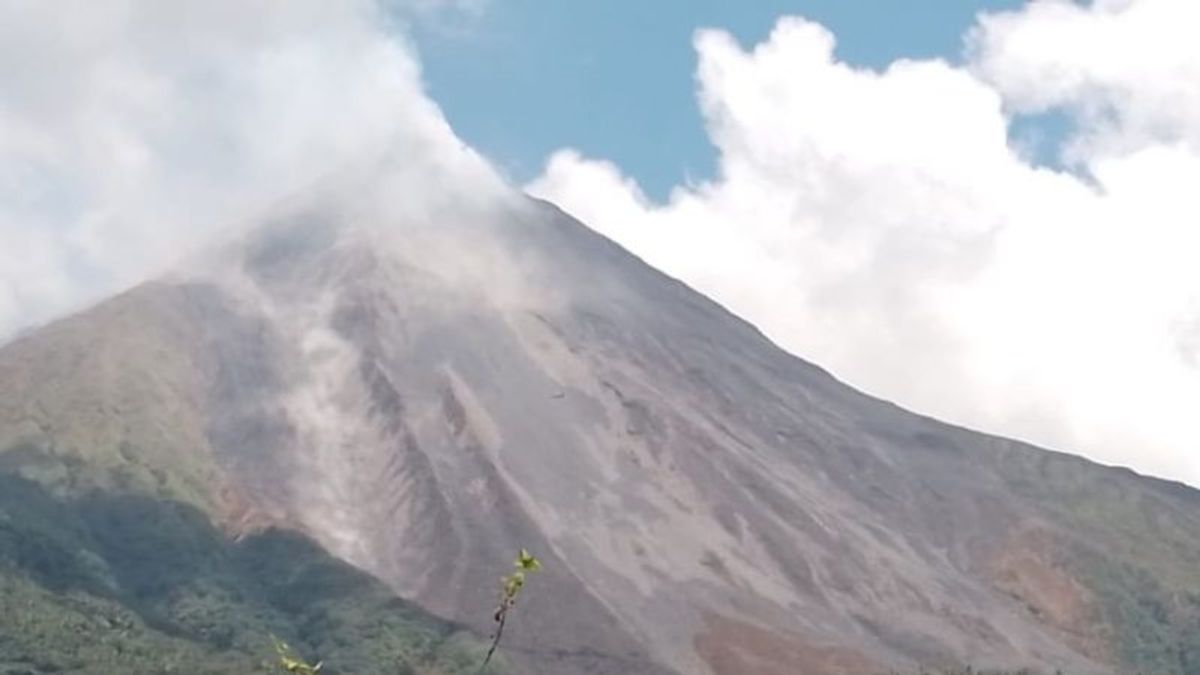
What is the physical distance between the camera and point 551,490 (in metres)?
160

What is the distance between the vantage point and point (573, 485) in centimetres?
16338

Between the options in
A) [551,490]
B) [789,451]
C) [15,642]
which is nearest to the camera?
[15,642]

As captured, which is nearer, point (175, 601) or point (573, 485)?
point (175, 601)

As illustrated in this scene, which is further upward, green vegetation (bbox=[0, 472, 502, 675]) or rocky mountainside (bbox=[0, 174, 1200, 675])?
rocky mountainside (bbox=[0, 174, 1200, 675])

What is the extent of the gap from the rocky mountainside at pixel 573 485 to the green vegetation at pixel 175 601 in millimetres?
3261

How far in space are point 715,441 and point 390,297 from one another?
126 feet

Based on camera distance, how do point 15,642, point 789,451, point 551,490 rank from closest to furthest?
1. point 15,642
2. point 551,490
3. point 789,451

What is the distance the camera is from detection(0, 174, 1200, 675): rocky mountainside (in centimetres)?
14725

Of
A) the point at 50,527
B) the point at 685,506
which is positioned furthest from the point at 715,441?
the point at 50,527

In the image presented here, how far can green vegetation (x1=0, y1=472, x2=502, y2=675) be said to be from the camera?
11656cm

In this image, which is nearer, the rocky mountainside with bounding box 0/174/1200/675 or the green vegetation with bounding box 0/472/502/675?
the green vegetation with bounding box 0/472/502/675

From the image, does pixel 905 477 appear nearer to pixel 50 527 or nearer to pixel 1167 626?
pixel 1167 626

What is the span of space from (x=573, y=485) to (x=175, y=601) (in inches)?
1586

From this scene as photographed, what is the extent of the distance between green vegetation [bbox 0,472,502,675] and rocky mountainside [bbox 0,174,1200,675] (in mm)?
3261
